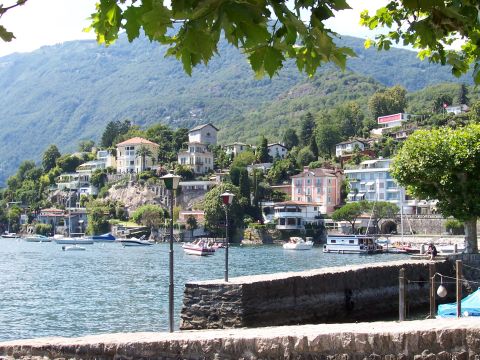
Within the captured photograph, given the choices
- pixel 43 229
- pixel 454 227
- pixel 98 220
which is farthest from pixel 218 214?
pixel 43 229

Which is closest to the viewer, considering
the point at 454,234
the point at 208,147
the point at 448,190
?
the point at 448,190

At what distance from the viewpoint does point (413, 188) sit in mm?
27594

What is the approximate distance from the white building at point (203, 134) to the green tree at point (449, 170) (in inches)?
4457

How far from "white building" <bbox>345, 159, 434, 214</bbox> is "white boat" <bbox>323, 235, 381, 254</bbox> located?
1050 inches

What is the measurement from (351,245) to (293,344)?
63112 millimetres

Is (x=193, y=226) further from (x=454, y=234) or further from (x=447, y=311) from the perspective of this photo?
(x=447, y=311)

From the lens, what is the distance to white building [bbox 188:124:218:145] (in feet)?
461

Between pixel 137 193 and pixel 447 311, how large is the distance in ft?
353

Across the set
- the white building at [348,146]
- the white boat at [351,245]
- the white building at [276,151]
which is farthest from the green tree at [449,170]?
the white building at [276,151]

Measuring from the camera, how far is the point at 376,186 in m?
99.9

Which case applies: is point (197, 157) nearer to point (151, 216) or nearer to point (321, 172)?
point (151, 216)

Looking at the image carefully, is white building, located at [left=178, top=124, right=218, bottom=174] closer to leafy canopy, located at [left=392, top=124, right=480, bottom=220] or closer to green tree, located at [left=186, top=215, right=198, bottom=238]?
green tree, located at [left=186, top=215, right=198, bottom=238]

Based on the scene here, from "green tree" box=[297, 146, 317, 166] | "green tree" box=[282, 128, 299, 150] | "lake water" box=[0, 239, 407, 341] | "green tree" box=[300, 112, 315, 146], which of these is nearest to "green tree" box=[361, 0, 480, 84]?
"lake water" box=[0, 239, 407, 341]

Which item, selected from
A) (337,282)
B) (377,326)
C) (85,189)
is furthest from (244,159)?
(377,326)
